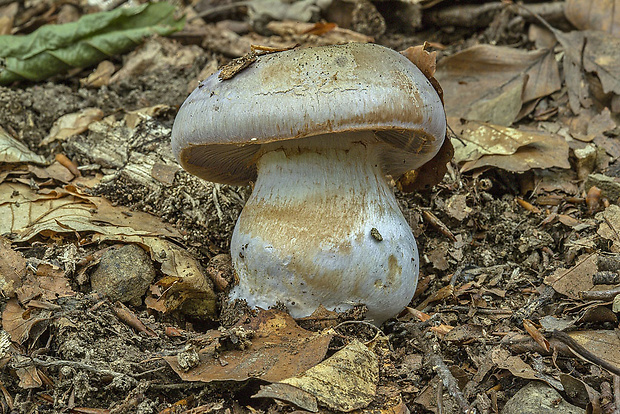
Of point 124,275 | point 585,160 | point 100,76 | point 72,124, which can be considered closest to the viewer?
point 124,275

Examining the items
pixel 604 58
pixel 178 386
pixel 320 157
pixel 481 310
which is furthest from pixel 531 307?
pixel 604 58

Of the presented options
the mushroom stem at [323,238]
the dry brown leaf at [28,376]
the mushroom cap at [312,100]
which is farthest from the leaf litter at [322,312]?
the mushroom cap at [312,100]

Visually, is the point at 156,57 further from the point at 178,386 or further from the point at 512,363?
the point at 512,363

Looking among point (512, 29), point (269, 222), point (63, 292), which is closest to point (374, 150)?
point (269, 222)

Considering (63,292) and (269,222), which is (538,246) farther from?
(63,292)

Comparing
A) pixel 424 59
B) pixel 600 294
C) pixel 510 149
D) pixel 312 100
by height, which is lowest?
pixel 510 149

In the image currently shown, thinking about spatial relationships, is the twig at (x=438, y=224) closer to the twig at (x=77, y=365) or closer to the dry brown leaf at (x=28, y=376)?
the twig at (x=77, y=365)
